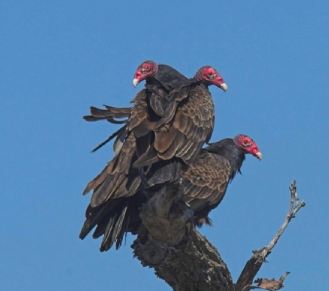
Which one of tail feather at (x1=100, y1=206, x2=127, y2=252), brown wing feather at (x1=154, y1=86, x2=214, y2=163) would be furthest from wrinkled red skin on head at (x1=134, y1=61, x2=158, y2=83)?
tail feather at (x1=100, y1=206, x2=127, y2=252)

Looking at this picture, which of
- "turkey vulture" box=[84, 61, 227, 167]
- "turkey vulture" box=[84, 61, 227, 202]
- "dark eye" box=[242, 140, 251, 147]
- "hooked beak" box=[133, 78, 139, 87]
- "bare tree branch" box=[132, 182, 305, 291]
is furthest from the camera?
"dark eye" box=[242, 140, 251, 147]

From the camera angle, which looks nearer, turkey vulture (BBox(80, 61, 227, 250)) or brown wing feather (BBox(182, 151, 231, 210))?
turkey vulture (BBox(80, 61, 227, 250))

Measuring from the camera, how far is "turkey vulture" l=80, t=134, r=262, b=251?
21.6ft

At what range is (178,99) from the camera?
7504 mm

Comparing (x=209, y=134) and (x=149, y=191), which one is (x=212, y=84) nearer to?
(x=209, y=134)

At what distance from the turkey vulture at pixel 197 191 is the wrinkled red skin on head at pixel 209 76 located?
1.83 ft

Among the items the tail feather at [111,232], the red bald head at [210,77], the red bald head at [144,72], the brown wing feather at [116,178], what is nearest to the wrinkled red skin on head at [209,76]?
the red bald head at [210,77]

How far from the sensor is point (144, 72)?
773 centimetres

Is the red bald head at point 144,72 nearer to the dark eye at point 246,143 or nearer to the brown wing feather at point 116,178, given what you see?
the brown wing feather at point 116,178

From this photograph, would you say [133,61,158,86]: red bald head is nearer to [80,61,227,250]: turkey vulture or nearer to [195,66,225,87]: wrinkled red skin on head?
[80,61,227,250]: turkey vulture

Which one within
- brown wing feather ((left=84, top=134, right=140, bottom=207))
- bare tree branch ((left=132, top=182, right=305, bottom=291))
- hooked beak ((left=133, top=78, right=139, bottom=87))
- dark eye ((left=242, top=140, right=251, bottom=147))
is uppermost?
dark eye ((left=242, top=140, right=251, bottom=147))

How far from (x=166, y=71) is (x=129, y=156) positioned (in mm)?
1295

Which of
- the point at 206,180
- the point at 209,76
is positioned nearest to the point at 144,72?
the point at 209,76

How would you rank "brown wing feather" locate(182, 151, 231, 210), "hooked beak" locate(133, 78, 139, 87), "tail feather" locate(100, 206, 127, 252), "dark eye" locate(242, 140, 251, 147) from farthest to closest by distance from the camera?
"dark eye" locate(242, 140, 251, 147), "hooked beak" locate(133, 78, 139, 87), "brown wing feather" locate(182, 151, 231, 210), "tail feather" locate(100, 206, 127, 252)
